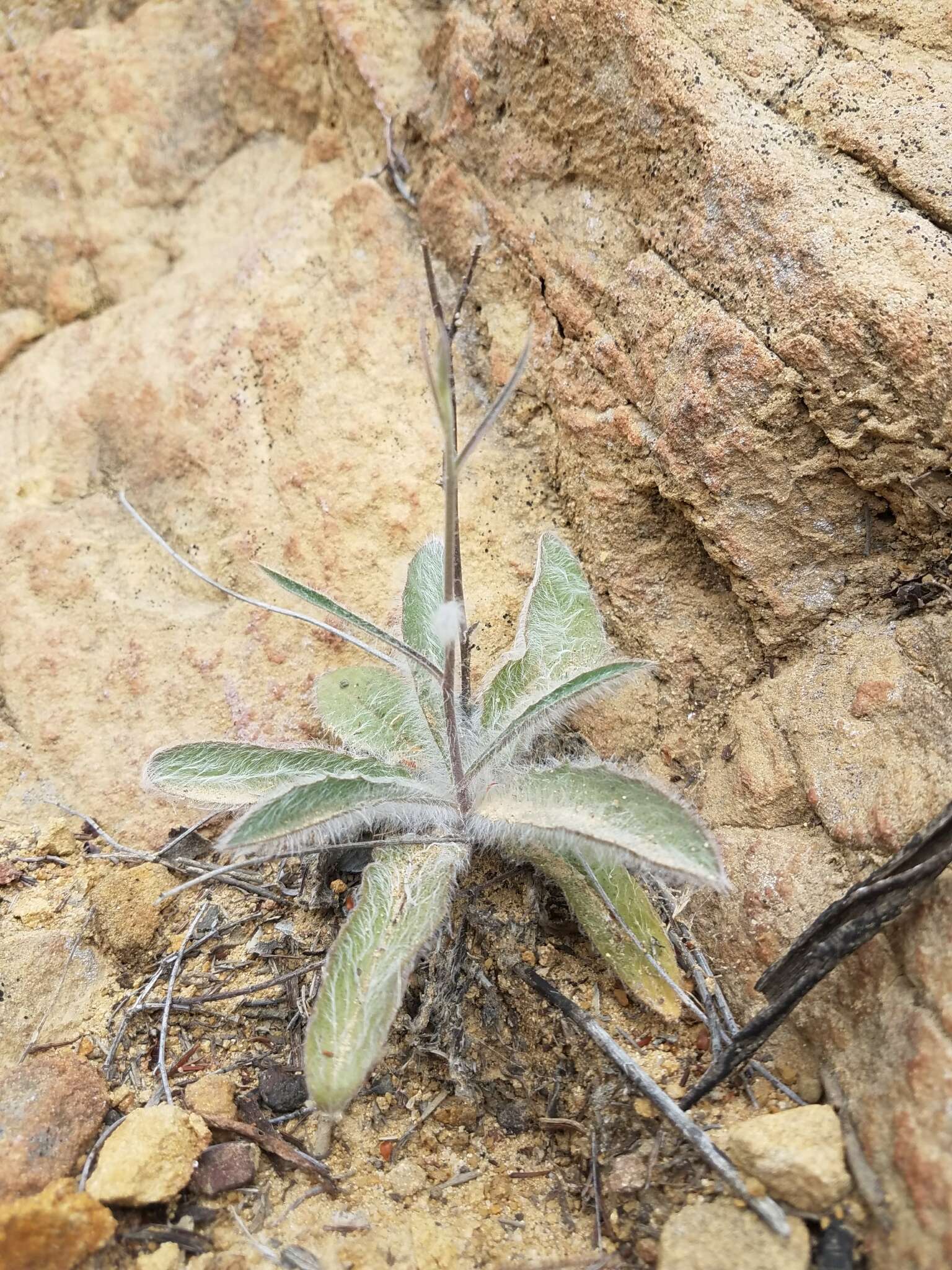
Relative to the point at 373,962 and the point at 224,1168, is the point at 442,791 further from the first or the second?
the point at 224,1168

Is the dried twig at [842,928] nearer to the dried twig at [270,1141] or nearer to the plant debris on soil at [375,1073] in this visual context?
the plant debris on soil at [375,1073]

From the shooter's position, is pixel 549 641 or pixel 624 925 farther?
pixel 549 641

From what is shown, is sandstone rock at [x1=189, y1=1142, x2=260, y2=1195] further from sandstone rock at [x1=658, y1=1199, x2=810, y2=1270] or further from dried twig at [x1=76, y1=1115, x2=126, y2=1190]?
sandstone rock at [x1=658, y1=1199, x2=810, y2=1270]

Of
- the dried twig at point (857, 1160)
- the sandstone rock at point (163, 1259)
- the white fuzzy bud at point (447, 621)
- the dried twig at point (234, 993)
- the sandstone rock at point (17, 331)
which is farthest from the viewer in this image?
the sandstone rock at point (17, 331)

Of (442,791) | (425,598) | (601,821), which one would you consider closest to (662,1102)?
(601,821)

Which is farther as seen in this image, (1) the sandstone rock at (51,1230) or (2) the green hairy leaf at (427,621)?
(2) the green hairy leaf at (427,621)

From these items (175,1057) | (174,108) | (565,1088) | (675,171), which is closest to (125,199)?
(174,108)

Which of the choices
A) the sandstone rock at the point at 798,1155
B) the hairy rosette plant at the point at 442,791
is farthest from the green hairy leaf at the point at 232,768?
the sandstone rock at the point at 798,1155
